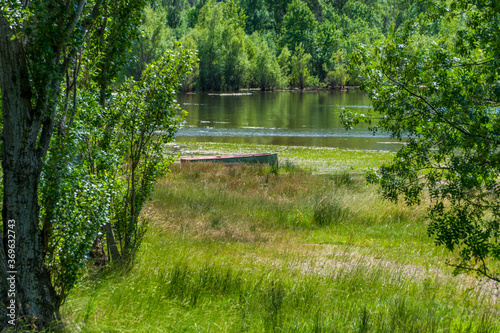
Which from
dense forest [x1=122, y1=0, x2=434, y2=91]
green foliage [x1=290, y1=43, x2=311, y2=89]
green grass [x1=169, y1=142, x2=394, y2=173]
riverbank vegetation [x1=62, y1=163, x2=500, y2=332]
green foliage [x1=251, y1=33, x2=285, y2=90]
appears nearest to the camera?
riverbank vegetation [x1=62, y1=163, x2=500, y2=332]

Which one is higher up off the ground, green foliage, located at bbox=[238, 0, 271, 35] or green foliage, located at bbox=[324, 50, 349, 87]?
green foliage, located at bbox=[238, 0, 271, 35]

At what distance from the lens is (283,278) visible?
22.4 ft

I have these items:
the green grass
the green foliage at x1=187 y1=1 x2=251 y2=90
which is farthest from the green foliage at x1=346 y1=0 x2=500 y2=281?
the green foliage at x1=187 y1=1 x2=251 y2=90

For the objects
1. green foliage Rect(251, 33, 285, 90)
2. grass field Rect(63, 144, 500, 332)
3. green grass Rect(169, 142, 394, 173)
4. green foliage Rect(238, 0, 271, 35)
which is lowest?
green grass Rect(169, 142, 394, 173)

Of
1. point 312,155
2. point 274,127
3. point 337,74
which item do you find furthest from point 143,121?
point 337,74

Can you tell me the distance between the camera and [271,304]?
5828mm

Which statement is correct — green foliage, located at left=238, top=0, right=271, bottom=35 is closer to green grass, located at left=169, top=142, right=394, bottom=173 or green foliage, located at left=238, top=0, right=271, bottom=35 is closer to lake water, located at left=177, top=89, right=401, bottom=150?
lake water, located at left=177, top=89, right=401, bottom=150

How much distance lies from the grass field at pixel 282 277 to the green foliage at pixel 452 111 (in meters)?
1.05

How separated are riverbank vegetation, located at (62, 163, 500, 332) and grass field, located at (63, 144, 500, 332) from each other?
0.07 ft

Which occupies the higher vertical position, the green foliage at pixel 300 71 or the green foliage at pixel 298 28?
the green foliage at pixel 298 28

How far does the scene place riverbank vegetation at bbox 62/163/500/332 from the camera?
5281 millimetres

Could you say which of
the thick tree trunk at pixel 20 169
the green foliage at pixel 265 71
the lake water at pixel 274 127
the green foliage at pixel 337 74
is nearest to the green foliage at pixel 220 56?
the green foliage at pixel 265 71

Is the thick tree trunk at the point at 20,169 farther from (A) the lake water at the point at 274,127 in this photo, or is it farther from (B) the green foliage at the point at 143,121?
(A) the lake water at the point at 274,127

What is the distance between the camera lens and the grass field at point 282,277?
529 cm
